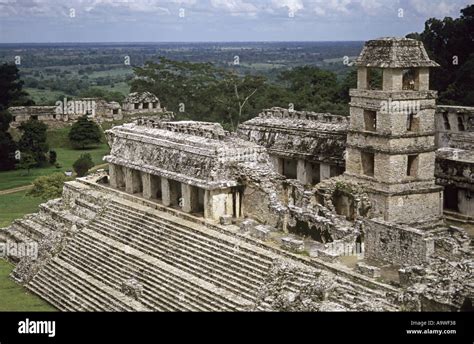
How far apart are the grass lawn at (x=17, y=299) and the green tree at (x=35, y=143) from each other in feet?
57.7

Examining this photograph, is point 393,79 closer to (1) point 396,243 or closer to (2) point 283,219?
(2) point 283,219

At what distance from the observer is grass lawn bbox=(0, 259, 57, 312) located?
19.2 m

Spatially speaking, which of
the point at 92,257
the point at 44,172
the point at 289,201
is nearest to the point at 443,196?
the point at 289,201

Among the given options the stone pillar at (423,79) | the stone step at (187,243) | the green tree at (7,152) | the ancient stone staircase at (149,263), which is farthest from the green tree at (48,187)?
the stone pillar at (423,79)

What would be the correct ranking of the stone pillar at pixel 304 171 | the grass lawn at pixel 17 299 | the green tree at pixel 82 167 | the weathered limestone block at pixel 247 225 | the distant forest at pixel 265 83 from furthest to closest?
the distant forest at pixel 265 83 → the green tree at pixel 82 167 → the stone pillar at pixel 304 171 → the grass lawn at pixel 17 299 → the weathered limestone block at pixel 247 225

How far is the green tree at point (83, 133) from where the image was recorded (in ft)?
141

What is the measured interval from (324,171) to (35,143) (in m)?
20.4

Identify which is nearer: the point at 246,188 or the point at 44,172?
the point at 246,188

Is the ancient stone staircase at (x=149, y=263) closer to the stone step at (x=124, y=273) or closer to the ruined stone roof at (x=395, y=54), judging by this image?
the stone step at (x=124, y=273)

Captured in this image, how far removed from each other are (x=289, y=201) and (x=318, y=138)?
171 inches

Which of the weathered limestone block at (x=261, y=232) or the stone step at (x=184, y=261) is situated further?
the weathered limestone block at (x=261, y=232)

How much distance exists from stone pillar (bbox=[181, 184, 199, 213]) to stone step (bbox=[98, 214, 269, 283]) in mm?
892
